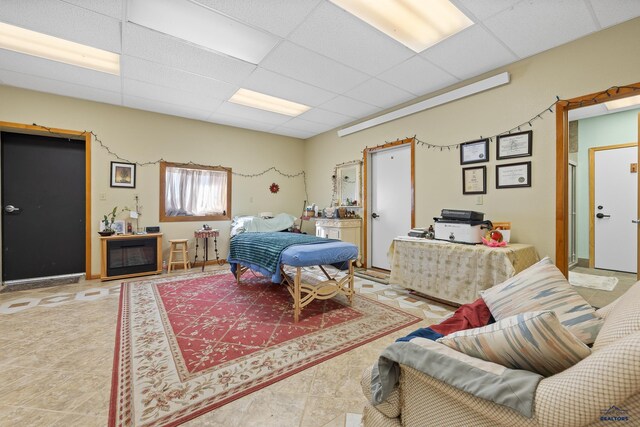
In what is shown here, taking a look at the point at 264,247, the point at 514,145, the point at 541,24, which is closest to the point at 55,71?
the point at 264,247

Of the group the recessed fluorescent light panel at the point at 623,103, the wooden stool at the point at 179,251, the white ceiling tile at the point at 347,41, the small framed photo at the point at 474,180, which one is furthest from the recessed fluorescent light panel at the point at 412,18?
the wooden stool at the point at 179,251

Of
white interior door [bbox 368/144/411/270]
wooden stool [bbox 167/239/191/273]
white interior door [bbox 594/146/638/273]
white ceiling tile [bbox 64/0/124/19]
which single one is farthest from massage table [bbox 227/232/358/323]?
white interior door [bbox 594/146/638/273]

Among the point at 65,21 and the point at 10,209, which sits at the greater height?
the point at 65,21

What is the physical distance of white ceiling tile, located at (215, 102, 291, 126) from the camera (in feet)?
14.8

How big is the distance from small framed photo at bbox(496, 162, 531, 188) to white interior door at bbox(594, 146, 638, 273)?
275 centimetres

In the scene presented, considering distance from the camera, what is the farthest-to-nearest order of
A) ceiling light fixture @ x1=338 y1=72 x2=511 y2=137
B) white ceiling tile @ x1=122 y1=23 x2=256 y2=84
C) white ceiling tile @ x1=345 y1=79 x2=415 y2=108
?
white ceiling tile @ x1=345 y1=79 x2=415 y2=108
ceiling light fixture @ x1=338 y1=72 x2=511 y2=137
white ceiling tile @ x1=122 y1=23 x2=256 y2=84

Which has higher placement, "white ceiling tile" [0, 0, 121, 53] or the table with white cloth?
"white ceiling tile" [0, 0, 121, 53]

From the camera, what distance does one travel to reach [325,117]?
4992 mm

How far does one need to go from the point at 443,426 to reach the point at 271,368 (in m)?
1.36

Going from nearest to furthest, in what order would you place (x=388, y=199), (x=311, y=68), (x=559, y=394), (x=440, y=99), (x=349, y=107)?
(x=559, y=394) < (x=311, y=68) < (x=440, y=99) < (x=349, y=107) < (x=388, y=199)

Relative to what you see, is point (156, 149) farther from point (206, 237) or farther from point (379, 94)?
point (379, 94)

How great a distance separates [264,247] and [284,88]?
223 cm

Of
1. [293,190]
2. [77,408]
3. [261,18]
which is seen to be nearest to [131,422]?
[77,408]

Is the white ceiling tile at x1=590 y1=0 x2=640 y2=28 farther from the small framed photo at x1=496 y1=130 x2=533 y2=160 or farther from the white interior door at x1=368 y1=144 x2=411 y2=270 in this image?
the white interior door at x1=368 y1=144 x2=411 y2=270
